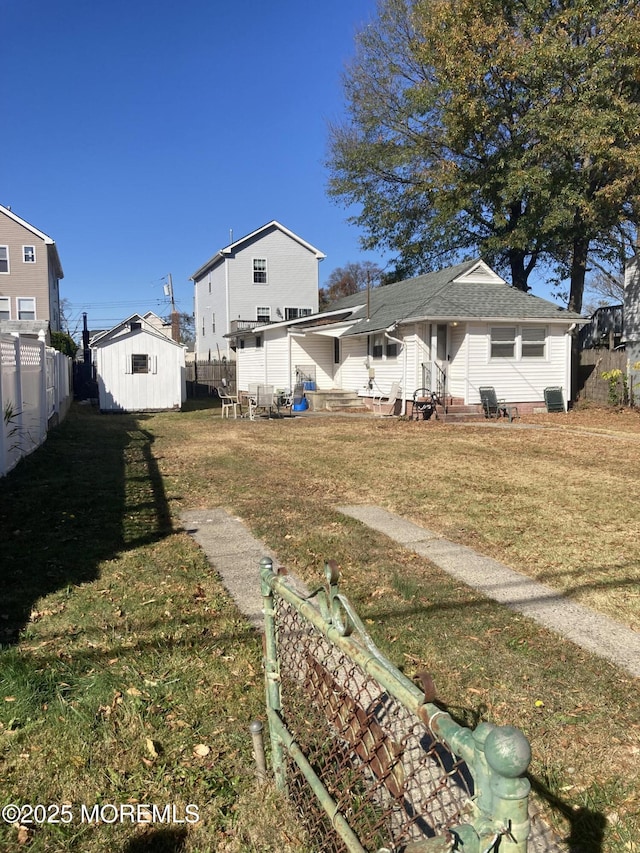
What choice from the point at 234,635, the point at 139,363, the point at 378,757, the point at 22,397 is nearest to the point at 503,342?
the point at 139,363

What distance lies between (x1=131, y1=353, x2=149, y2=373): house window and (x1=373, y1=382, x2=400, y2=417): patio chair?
25.7ft

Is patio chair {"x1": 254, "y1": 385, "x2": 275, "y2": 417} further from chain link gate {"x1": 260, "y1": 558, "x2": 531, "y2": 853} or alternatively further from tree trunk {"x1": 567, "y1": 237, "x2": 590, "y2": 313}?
chain link gate {"x1": 260, "y1": 558, "x2": 531, "y2": 853}

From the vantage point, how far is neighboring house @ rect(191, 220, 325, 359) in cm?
3284

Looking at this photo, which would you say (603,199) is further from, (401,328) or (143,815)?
(143,815)

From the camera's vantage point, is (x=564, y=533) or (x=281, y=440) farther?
(x=281, y=440)

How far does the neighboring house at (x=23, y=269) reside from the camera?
30344mm

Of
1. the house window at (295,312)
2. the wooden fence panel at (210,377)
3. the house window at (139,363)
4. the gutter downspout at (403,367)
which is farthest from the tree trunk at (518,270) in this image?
the house window at (139,363)

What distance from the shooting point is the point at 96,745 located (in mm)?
2586

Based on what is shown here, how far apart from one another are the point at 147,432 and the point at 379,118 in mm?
17369

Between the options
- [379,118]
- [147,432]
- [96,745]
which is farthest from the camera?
[379,118]

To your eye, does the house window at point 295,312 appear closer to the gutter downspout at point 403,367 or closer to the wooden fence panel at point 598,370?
the gutter downspout at point 403,367

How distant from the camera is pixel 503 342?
1742 centimetres

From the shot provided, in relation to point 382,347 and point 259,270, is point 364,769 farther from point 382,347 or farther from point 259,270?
point 259,270

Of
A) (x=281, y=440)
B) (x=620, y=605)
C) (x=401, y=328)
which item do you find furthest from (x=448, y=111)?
(x=620, y=605)
